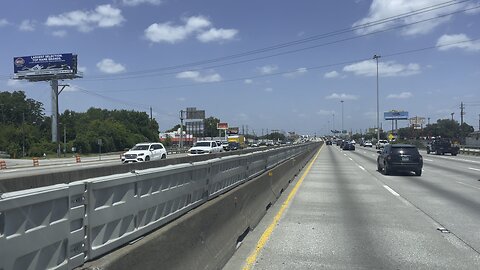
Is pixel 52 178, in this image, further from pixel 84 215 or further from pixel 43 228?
pixel 43 228

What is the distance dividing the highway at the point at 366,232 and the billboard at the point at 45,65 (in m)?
81.8

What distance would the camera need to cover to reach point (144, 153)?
1428 inches

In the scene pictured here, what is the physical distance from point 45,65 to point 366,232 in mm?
90618

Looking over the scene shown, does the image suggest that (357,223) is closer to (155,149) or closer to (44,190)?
(44,190)

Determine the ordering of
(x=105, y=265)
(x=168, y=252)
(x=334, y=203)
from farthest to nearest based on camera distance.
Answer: (x=334, y=203) < (x=168, y=252) < (x=105, y=265)

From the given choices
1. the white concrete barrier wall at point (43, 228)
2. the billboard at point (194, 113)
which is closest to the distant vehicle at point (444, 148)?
the white concrete barrier wall at point (43, 228)

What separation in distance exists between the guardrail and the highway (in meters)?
1.71

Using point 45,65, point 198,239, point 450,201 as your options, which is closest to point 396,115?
point 45,65

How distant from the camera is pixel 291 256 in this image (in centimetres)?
770

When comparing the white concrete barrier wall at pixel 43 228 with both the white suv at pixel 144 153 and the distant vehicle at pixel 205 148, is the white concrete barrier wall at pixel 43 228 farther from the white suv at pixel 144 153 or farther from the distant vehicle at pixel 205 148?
the distant vehicle at pixel 205 148

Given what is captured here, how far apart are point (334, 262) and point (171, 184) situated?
2808 mm

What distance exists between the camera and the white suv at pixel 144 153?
3581 cm

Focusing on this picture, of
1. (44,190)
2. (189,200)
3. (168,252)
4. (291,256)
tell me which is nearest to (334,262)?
(291,256)

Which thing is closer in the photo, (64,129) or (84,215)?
(84,215)
